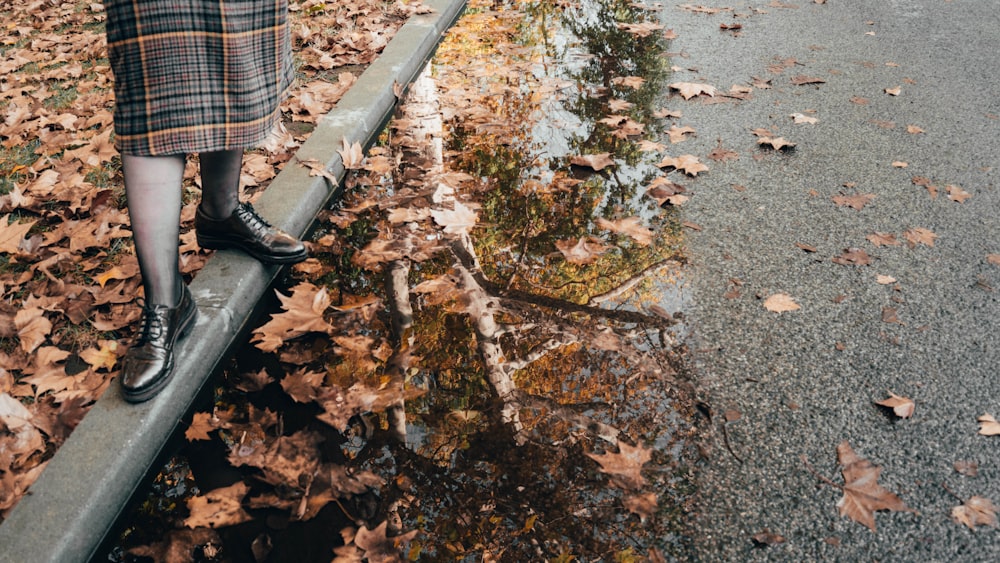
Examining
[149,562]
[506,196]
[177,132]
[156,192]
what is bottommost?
[149,562]

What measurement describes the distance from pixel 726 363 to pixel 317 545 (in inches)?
51.8

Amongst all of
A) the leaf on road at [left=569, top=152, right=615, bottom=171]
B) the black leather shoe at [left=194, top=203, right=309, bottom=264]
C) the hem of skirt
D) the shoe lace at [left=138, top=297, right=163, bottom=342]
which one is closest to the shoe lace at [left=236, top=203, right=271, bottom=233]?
the black leather shoe at [left=194, top=203, right=309, bottom=264]

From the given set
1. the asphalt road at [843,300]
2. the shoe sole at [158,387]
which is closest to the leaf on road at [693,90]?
the asphalt road at [843,300]

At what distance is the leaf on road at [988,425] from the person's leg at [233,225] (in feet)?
7.33

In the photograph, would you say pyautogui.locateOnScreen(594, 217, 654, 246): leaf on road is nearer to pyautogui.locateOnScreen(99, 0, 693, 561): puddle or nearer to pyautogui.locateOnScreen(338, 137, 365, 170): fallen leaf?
pyautogui.locateOnScreen(99, 0, 693, 561): puddle

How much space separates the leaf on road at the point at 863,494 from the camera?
167 cm

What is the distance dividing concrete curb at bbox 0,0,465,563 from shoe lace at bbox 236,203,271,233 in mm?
119

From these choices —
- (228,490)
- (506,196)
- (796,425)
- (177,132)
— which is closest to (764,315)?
(796,425)

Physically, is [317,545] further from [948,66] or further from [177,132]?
[948,66]

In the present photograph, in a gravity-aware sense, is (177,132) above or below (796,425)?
above

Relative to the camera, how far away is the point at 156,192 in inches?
74.3

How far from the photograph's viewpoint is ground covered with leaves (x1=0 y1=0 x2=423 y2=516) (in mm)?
2057

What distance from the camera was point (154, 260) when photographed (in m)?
1.94

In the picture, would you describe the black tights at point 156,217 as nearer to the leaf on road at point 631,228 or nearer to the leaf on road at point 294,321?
the leaf on road at point 294,321
